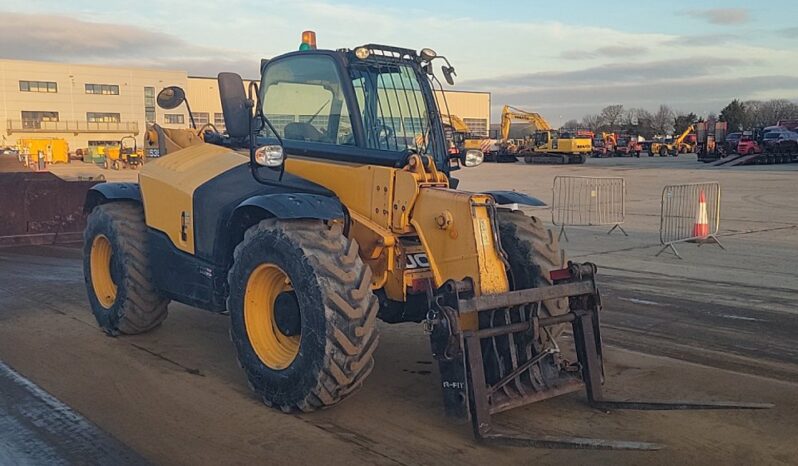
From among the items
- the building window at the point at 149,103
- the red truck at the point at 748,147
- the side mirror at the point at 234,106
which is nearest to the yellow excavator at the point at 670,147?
the red truck at the point at 748,147

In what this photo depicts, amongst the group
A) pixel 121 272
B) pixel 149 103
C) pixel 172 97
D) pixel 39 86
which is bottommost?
pixel 121 272

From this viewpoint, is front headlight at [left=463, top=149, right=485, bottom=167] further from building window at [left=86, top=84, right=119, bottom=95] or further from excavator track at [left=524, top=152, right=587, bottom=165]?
building window at [left=86, top=84, right=119, bottom=95]

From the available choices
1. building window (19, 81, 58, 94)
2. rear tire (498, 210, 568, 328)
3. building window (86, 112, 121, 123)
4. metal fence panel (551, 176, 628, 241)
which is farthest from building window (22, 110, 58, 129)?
rear tire (498, 210, 568, 328)

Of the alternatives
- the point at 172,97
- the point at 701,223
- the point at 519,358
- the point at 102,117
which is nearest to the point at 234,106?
the point at 172,97

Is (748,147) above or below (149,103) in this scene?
below

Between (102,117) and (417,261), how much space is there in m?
84.2

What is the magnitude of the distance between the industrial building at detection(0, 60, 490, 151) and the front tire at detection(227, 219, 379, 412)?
71259 millimetres

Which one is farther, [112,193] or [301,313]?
[112,193]

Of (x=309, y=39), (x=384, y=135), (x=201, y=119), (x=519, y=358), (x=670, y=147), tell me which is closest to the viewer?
(x=519, y=358)

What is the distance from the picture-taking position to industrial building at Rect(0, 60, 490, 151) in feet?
253

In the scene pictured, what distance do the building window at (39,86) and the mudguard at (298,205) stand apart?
272ft

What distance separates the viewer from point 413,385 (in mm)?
5777

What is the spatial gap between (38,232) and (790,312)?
475 inches

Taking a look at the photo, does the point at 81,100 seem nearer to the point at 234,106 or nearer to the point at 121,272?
the point at 121,272
